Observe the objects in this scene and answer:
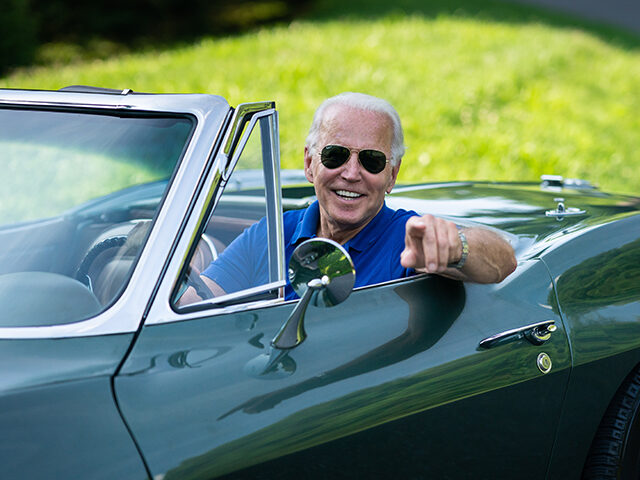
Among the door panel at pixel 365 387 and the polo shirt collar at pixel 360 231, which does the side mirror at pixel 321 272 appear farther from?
the polo shirt collar at pixel 360 231

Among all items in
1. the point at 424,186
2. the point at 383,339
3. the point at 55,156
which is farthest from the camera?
the point at 424,186

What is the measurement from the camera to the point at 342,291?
172 centimetres

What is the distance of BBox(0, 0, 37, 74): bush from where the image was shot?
11.6 m

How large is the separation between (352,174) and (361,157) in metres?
0.06

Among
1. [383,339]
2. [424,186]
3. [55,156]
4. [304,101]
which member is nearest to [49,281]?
[55,156]

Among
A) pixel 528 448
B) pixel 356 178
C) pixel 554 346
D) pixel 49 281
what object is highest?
pixel 356 178

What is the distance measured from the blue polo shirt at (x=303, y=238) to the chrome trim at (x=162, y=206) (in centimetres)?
26

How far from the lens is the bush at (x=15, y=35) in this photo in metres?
11.6

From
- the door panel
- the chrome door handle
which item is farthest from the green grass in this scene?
the door panel

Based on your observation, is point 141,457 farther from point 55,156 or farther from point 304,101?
point 304,101

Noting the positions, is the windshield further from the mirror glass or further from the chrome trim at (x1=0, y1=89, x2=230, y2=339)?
the mirror glass

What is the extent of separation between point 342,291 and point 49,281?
71 centimetres

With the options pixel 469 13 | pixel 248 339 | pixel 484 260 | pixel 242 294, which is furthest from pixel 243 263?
pixel 469 13

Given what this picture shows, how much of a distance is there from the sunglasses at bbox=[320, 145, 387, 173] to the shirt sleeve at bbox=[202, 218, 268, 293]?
329 millimetres
